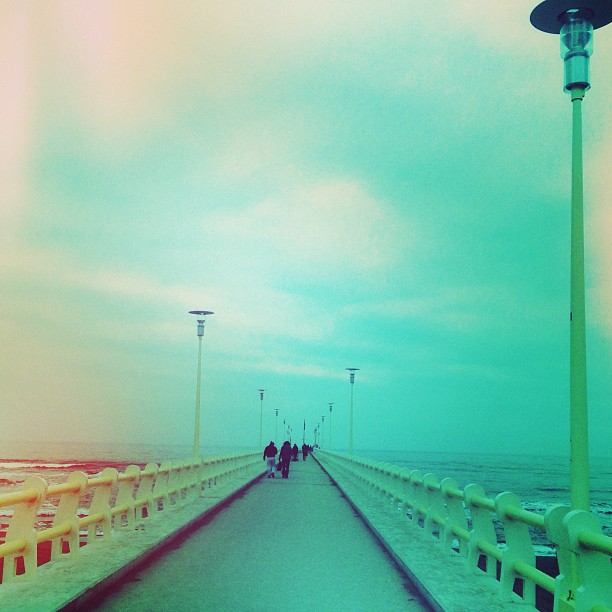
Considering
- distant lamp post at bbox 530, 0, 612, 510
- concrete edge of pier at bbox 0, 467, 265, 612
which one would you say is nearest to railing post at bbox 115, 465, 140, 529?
concrete edge of pier at bbox 0, 467, 265, 612

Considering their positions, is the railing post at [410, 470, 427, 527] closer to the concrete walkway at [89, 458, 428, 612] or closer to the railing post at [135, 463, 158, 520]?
the concrete walkway at [89, 458, 428, 612]

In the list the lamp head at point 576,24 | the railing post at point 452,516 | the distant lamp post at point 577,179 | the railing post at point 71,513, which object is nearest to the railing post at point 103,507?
the railing post at point 71,513

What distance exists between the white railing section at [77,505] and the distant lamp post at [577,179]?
17.3 feet

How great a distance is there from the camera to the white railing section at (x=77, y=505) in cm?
759

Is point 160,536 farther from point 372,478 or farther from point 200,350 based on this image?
point 200,350

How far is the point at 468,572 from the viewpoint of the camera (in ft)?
28.7

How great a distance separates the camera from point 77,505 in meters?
8.83

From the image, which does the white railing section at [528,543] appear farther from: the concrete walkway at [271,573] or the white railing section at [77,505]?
the white railing section at [77,505]

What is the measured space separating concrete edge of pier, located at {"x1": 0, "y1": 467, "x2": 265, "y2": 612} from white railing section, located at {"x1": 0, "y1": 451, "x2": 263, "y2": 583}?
0.58 ft

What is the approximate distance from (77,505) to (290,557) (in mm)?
3313

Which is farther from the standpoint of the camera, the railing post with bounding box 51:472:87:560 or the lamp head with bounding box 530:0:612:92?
the railing post with bounding box 51:472:87:560

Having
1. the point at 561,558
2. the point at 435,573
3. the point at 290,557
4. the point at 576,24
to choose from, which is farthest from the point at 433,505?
the point at 576,24

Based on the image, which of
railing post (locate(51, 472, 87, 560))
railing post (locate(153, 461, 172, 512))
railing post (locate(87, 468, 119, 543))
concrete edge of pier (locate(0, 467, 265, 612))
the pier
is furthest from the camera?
railing post (locate(153, 461, 172, 512))

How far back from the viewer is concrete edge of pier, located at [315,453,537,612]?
711 cm
